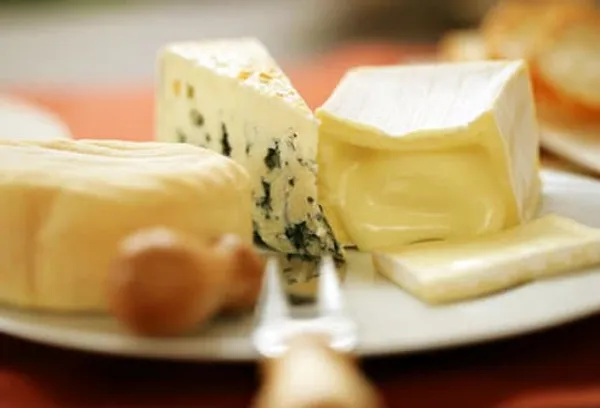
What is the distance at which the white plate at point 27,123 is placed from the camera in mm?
1529

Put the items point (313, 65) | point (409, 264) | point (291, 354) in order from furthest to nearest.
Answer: point (313, 65), point (409, 264), point (291, 354)

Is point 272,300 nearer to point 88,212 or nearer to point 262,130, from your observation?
point 88,212

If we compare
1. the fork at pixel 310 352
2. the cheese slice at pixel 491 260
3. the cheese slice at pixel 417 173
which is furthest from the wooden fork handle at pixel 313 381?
the cheese slice at pixel 417 173

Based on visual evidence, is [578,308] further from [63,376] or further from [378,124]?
[63,376]

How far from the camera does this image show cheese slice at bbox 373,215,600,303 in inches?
36.9

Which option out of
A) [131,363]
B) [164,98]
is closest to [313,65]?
[164,98]

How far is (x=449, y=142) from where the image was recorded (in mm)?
1099

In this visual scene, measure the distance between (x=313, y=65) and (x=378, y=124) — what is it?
1.23m

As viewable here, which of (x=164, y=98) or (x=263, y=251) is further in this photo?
(x=164, y=98)

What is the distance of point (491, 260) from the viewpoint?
97 cm

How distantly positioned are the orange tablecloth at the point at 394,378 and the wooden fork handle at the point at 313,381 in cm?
8

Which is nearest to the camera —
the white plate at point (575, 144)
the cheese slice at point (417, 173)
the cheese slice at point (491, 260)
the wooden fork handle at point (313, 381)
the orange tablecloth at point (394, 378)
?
the wooden fork handle at point (313, 381)

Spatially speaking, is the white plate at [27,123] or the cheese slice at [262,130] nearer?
the cheese slice at [262,130]

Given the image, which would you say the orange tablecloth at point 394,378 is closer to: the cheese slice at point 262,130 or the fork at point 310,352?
the fork at point 310,352
